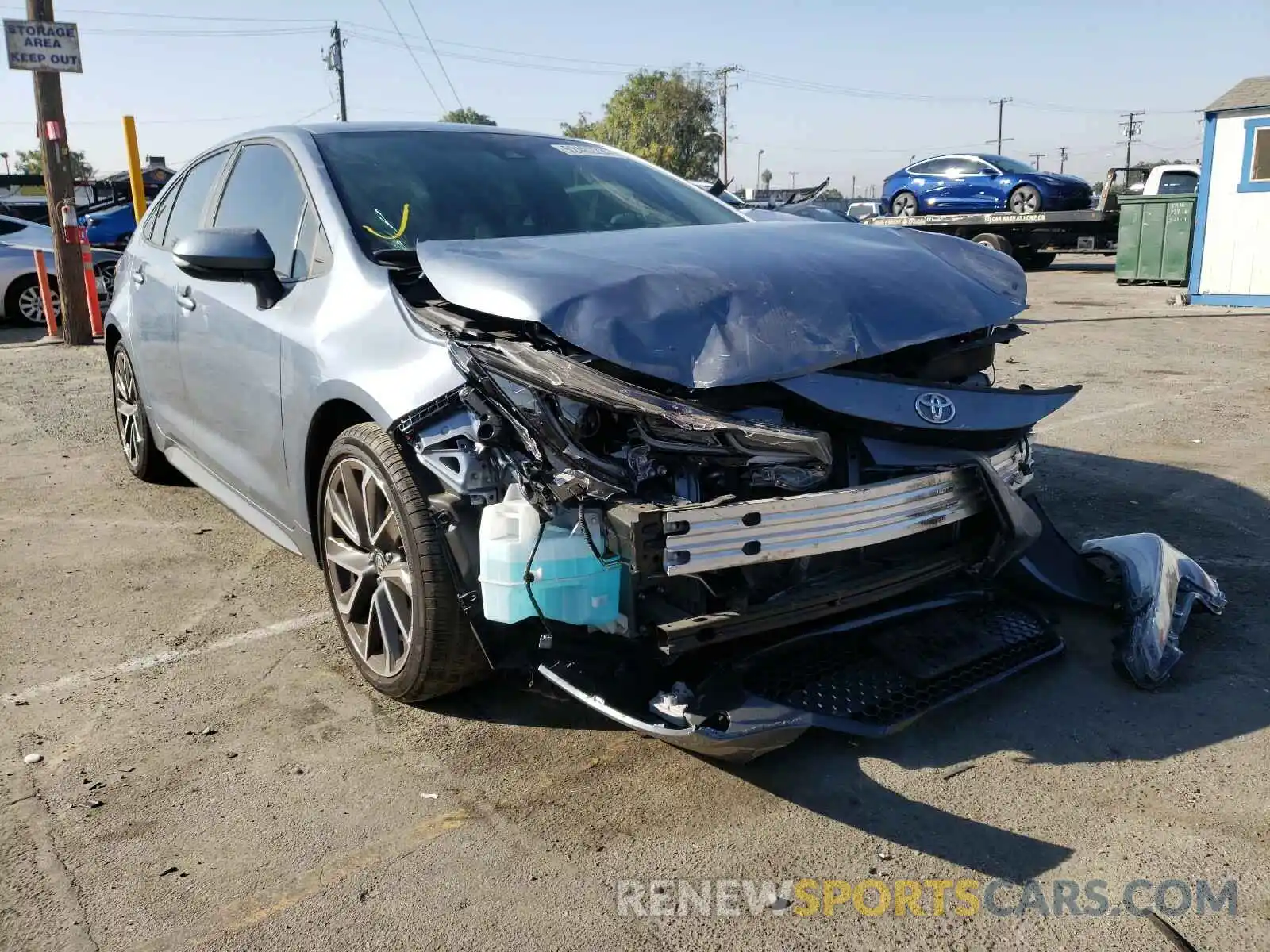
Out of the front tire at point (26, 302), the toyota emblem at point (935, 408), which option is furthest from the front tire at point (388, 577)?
the front tire at point (26, 302)

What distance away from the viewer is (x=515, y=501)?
2.59 metres

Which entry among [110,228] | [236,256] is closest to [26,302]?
[110,228]

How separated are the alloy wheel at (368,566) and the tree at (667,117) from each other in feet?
242

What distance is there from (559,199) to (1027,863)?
277 centimetres

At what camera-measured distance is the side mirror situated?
10.9 ft

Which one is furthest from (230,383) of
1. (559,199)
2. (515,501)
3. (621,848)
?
(621,848)

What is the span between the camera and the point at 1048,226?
2019cm

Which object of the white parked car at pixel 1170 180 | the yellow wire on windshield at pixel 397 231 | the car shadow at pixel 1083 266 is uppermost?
the white parked car at pixel 1170 180

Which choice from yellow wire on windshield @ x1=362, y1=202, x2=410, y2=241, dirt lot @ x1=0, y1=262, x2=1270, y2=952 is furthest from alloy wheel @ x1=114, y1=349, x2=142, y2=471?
yellow wire on windshield @ x1=362, y1=202, x2=410, y2=241

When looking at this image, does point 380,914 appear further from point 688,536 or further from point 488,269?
point 488,269

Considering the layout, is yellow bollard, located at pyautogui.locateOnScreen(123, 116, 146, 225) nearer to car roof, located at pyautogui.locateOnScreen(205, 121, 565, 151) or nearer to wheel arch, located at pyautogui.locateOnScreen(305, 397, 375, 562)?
car roof, located at pyautogui.locateOnScreen(205, 121, 565, 151)

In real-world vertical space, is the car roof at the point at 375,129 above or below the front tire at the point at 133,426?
above

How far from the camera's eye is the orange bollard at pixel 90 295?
12297 millimetres

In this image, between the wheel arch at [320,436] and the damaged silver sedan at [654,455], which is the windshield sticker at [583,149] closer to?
the damaged silver sedan at [654,455]
